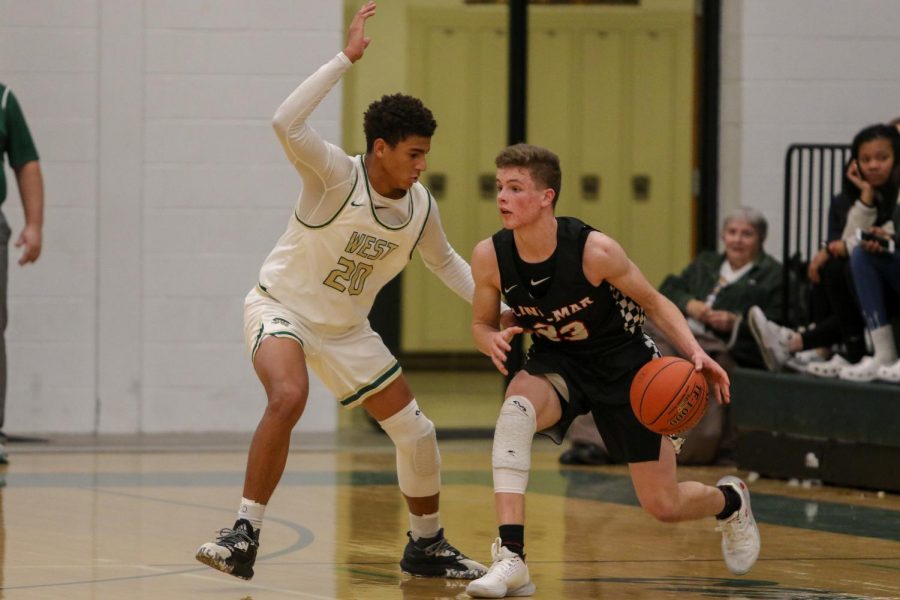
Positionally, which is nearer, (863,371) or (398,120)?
(398,120)

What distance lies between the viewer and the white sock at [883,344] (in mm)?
7664

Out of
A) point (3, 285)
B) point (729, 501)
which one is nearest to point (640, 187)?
point (3, 285)

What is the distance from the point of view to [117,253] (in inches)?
367

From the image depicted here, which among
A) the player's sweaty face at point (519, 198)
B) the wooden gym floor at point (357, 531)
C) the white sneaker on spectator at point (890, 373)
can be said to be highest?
the player's sweaty face at point (519, 198)

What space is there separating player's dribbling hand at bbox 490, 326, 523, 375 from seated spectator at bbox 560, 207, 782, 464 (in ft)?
11.5

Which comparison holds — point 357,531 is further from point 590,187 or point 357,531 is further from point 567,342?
point 590,187

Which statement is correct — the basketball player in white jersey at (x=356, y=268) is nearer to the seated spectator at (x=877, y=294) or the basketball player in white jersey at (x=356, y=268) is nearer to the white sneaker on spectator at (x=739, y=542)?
the white sneaker on spectator at (x=739, y=542)

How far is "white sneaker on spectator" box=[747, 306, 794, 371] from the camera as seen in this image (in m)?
8.16

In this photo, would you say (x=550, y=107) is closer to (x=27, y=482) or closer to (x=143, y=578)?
(x=27, y=482)

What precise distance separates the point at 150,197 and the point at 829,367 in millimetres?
3753

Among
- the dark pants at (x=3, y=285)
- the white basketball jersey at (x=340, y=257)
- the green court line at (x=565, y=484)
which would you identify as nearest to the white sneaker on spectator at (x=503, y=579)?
the white basketball jersey at (x=340, y=257)

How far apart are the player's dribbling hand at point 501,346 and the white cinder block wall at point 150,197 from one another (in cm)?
446

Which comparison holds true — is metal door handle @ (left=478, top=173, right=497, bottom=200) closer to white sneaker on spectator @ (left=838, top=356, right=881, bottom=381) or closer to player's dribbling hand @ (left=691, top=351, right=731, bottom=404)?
white sneaker on spectator @ (left=838, top=356, right=881, bottom=381)

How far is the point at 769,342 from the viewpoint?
26.8 ft
